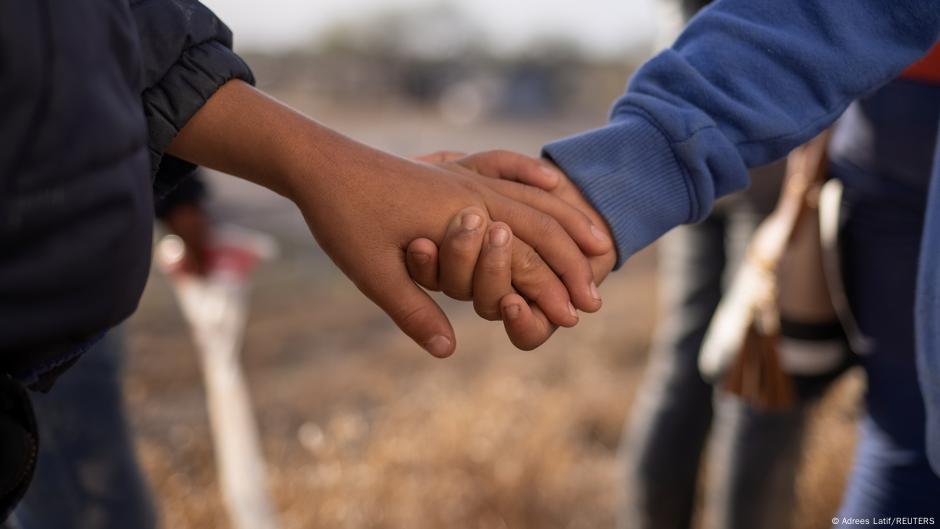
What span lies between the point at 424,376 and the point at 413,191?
2902 millimetres

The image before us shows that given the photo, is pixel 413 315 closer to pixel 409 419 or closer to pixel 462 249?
pixel 462 249

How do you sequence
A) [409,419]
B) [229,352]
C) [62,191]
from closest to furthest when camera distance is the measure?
[62,191]
[229,352]
[409,419]

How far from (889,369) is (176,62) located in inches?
45.6

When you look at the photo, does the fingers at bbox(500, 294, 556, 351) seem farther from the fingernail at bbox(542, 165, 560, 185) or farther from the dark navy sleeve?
the dark navy sleeve

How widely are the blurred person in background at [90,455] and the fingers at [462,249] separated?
2.22 feet

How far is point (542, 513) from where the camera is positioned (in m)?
2.61

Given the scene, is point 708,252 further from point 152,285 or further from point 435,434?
point 152,285

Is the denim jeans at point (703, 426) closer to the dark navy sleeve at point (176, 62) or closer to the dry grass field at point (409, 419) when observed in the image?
the dry grass field at point (409, 419)

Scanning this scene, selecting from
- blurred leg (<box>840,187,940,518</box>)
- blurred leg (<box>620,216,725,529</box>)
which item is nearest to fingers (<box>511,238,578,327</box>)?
blurred leg (<box>840,187,940,518</box>)

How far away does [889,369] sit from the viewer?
4.58ft

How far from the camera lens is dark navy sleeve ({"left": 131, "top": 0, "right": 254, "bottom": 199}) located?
0.98m

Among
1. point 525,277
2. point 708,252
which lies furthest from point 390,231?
point 708,252

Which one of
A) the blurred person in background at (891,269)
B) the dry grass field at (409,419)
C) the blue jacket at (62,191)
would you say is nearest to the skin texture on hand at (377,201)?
the blue jacket at (62,191)

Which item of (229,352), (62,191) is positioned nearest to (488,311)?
(62,191)
